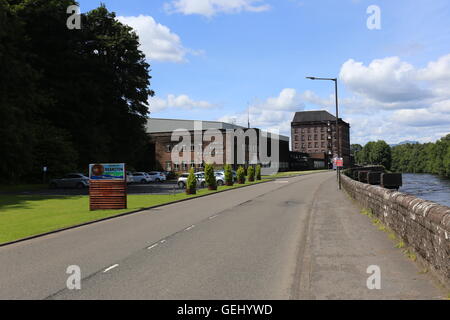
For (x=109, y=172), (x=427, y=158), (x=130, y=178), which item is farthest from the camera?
(x=427, y=158)

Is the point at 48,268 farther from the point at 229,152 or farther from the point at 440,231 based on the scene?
the point at 229,152

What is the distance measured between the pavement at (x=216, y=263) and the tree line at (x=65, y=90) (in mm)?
30111

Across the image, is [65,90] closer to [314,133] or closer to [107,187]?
[107,187]

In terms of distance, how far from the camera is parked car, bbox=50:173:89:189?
144 feet

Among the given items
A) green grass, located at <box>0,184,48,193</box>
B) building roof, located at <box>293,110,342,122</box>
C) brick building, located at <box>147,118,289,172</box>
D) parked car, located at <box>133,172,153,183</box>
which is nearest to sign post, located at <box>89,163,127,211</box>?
green grass, located at <box>0,184,48,193</box>

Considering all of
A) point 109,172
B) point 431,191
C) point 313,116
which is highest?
point 313,116

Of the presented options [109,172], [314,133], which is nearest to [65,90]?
[109,172]

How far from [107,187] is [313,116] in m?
173

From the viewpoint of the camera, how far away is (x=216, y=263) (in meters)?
8.41

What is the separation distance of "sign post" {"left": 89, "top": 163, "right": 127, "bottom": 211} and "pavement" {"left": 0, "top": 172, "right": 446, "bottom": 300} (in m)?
5.91

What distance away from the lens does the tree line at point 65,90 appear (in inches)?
1559

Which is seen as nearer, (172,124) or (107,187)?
(107,187)

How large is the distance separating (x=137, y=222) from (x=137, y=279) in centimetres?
865

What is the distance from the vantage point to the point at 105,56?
5106 centimetres
